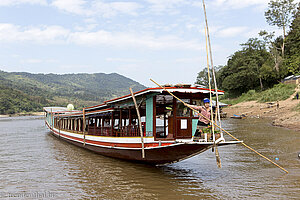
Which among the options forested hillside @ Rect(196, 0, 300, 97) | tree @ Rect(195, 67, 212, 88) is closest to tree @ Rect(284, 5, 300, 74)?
forested hillside @ Rect(196, 0, 300, 97)

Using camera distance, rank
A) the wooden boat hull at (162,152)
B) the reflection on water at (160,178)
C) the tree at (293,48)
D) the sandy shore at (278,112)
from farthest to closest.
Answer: the tree at (293,48) < the sandy shore at (278,112) < the wooden boat hull at (162,152) < the reflection on water at (160,178)

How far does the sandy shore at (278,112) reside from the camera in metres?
20.6

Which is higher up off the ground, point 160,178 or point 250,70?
point 250,70

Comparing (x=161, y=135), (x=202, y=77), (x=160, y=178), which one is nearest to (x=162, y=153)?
(x=160, y=178)

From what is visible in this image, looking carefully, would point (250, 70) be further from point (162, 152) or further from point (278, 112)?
point (162, 152)

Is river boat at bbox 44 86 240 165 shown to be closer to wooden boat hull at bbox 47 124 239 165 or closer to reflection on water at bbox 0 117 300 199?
wooden boat hull at bbox 47 124 239 165

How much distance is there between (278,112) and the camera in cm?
2853

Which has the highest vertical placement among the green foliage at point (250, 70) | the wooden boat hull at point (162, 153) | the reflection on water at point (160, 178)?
the green foliage at point (250, 70)

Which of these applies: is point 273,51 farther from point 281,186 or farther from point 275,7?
point 281,186

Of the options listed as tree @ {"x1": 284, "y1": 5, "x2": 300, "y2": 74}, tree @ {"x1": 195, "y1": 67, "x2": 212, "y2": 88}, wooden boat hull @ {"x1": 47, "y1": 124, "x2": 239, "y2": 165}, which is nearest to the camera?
wooden boat hull @ {"x1": 47, "y1": 124, "x2": 239, "y2": 165}

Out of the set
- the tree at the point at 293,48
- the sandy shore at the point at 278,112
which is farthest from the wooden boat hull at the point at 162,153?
the tree at the point at 293,48

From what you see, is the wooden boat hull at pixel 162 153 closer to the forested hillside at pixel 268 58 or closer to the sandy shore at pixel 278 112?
the sandy shore at pixel 278 112

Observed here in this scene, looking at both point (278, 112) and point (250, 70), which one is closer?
point (278, 112)

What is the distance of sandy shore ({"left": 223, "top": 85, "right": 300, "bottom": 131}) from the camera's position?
67.6 ft
